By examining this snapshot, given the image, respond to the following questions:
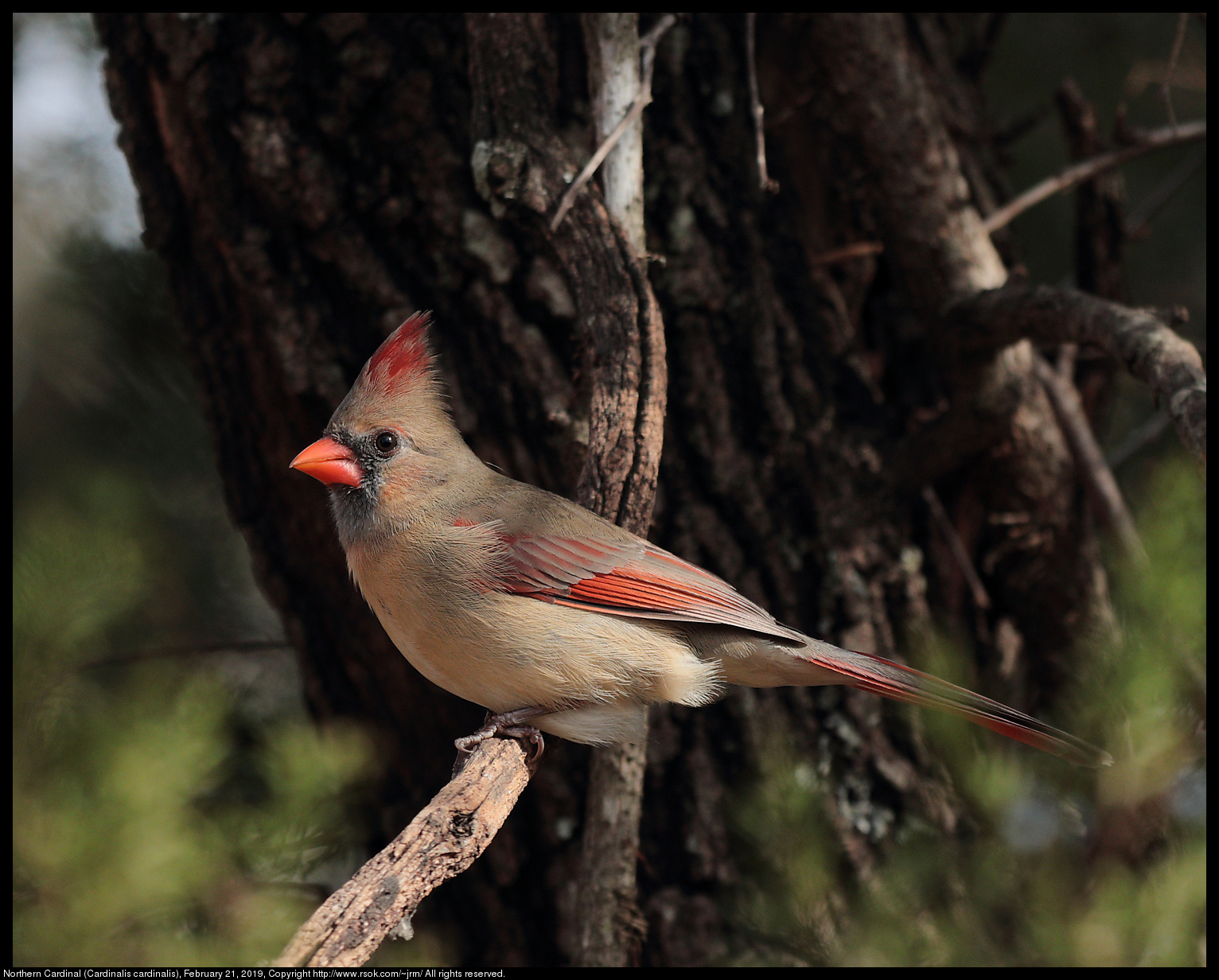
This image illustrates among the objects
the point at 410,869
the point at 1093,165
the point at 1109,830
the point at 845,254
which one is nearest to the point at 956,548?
the point at 845,254

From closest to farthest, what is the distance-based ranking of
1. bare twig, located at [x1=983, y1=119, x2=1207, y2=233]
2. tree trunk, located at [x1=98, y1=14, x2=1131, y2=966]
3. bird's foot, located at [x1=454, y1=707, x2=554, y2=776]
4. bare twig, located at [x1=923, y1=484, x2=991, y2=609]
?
bird's foot, located at [x1=454, y1=707, x2=554, y2=776] < tree trunk, located at [x1=98, y1=14, x2=1131, y2=966] < bare twig, located at [x1=983, y1=119, x2=1207, y2=233] < bare twig, located at [x1=923, y1=484, x2=991, y2=609]

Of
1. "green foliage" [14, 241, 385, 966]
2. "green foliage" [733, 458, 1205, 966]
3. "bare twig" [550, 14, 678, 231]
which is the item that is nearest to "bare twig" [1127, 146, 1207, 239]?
"bare twig" [550, 14, 678, 231]

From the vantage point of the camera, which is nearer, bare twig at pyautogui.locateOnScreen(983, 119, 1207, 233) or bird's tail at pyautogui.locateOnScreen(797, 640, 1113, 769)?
bird's tail at pyautogui.locateOnScreen(797, 640, 1113, 769)

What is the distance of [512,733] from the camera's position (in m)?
2.02

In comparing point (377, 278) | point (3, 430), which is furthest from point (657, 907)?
point (3, 430)

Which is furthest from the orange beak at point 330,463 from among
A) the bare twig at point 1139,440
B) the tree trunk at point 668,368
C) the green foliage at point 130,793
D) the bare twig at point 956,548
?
the bare twig at point 1139,440

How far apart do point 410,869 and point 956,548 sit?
2232mm

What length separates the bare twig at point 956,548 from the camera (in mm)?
3180

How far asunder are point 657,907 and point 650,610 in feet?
3.41

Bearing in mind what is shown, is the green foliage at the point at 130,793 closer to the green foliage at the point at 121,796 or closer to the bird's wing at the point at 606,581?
the green foliage at the point at 121,796

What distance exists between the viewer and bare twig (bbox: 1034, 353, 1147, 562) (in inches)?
120

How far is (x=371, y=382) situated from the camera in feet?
7.57

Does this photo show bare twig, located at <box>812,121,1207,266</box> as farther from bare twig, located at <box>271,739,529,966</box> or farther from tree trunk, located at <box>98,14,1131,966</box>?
bare twig, located at <box>271,739,529,966</box>

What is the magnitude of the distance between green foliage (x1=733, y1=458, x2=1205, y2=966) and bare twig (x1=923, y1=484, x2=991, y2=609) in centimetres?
140
